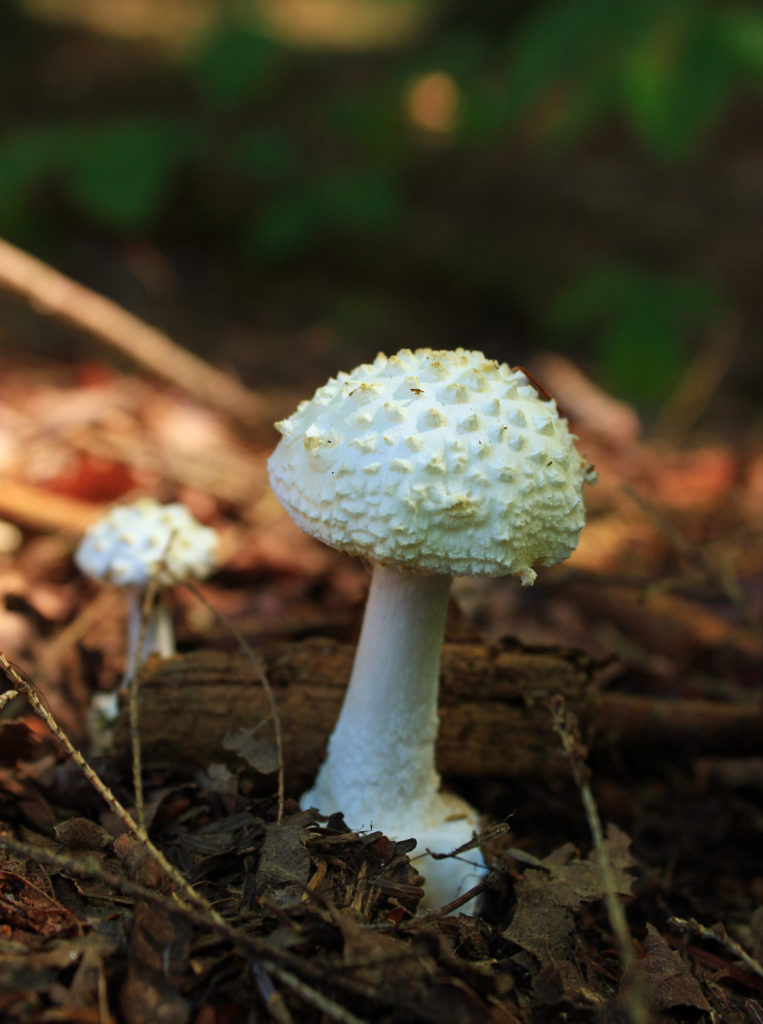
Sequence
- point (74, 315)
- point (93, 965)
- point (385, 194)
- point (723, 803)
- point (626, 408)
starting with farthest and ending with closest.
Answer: point (385, 194), point (626, 408), point (74, 315), point (723, 803), point (93, 965)

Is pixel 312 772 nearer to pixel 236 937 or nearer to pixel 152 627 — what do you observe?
pixel 152 627

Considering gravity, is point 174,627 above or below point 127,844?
above

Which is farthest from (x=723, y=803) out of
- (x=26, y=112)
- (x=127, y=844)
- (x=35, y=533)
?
(x=26, y=112)

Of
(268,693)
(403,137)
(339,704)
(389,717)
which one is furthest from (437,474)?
(403,137)

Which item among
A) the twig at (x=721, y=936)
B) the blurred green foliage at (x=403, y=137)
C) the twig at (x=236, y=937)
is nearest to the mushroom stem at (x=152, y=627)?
the twig at (x=236, y=937)

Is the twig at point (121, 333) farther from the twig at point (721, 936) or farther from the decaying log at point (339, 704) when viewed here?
the twig at point (721, 936)

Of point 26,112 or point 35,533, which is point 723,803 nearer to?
point 35,533
